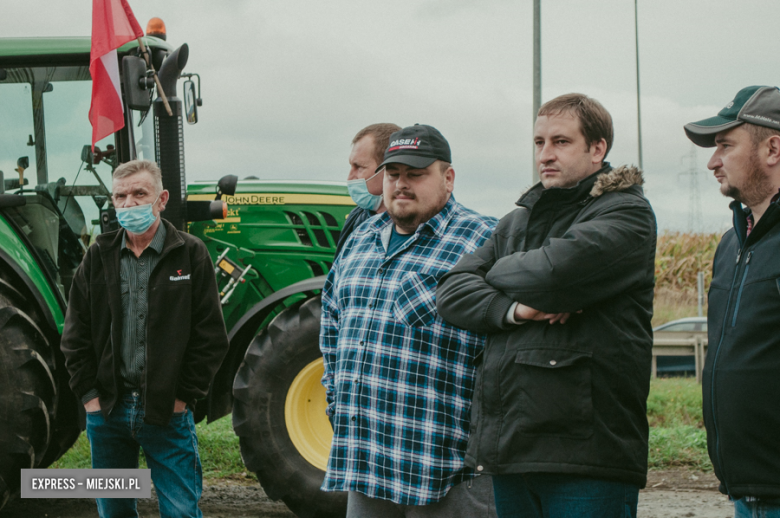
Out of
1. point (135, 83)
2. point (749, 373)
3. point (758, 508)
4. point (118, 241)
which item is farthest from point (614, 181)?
point (135, 83)

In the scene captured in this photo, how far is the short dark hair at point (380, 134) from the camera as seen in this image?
127 inches

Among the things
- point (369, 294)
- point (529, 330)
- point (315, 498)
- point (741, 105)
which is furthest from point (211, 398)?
point (741, 105)

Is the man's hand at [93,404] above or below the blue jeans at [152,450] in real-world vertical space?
above

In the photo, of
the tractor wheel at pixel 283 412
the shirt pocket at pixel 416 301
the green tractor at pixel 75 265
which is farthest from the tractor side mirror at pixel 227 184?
the shirt pocket at pixel 416 301

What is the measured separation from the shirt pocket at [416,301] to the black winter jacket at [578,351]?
0.26 meters

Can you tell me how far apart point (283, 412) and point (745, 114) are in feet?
9.59

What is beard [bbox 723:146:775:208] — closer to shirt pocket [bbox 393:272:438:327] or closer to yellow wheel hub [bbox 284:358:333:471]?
shirt pocket [bbox 393:272:438:327]

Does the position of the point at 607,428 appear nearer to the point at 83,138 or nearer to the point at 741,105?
the point at 741,105

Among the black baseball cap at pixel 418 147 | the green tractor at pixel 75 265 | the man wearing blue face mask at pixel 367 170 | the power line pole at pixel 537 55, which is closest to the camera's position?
the black baseball cap at pixel 418 147

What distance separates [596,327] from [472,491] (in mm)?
721

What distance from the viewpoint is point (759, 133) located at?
2148mm

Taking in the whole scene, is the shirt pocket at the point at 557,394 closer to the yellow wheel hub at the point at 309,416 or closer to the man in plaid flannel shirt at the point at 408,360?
the man in plaid flannel shirt at the point at 408,360

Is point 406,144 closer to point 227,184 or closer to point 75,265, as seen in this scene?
point 227,184

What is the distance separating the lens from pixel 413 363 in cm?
240
